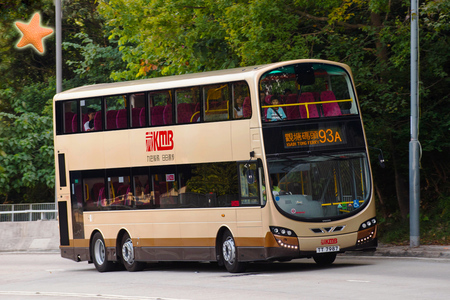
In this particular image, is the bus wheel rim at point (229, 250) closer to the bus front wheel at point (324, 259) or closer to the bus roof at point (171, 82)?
the bus front wheel at point (324, 259)

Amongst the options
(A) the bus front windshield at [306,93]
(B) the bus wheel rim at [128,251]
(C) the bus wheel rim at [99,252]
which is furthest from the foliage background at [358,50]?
(B) the bus wheel rim at [128,251]

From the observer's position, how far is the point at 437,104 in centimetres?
2217

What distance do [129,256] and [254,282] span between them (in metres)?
5.94

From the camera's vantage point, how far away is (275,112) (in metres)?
16.8

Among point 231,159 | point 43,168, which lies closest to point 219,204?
point 231,159

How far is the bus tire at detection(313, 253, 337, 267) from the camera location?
Result: 59.3 feet

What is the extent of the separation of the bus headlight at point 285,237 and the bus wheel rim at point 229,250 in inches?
50.2

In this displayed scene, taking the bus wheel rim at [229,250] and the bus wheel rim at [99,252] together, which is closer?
the bus wheel rim at [229,250]

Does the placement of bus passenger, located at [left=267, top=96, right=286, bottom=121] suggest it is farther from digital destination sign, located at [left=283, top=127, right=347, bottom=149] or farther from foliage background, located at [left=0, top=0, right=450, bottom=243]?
foliage background, located at [left=0, top=0, right=450, bottom=243]

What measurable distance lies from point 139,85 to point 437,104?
7.77 meters

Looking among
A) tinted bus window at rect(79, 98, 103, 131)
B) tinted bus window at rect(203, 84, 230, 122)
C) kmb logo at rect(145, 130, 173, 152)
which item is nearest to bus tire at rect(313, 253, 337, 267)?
tinted bus window at rect(203, 84, 230, 122)

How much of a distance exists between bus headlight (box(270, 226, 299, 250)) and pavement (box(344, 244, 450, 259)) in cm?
358

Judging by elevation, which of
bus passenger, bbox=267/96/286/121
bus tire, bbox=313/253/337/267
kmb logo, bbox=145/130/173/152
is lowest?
bus tire, bbox=313/253/337/267

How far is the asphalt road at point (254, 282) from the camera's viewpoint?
12.8 meters
